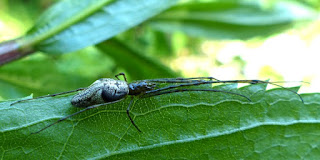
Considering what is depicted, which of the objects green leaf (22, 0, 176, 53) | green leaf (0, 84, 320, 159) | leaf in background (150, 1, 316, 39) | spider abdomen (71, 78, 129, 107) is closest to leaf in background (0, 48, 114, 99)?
green leaf (22, 0, 176, 53)

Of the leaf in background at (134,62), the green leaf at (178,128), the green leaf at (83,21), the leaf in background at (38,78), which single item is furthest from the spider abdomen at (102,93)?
the leaf in background at (134,62)

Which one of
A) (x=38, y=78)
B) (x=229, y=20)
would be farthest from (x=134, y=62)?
(x=229, y=20)

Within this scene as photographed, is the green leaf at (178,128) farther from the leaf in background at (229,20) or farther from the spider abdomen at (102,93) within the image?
the leaf in background at (229,20)

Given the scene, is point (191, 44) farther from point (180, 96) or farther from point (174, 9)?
point (180, 96)

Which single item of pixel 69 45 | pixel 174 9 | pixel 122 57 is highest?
pixel 174 9

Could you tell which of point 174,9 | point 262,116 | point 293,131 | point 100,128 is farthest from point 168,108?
point 174,9

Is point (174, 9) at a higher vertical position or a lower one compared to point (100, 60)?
higher

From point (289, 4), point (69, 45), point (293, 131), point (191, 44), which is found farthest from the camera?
point (191, 44)
